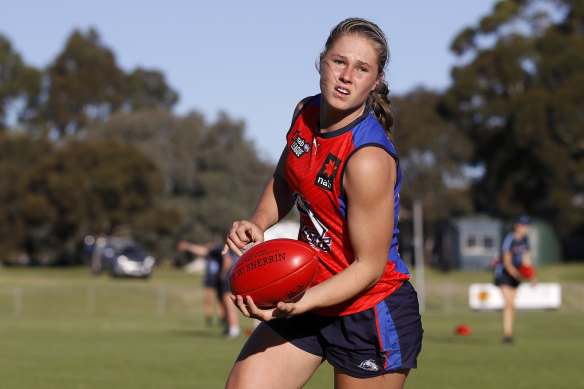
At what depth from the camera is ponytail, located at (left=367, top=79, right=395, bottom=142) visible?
499cm

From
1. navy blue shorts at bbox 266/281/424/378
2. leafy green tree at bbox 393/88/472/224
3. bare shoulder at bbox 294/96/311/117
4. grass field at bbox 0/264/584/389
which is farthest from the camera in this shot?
leafy green tree at bbox 393/88/472/224

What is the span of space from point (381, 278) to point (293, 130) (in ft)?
2.75

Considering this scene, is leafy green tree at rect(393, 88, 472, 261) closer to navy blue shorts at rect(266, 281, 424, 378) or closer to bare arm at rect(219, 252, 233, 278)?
bare arm at rect(219, 252, 233, 278)

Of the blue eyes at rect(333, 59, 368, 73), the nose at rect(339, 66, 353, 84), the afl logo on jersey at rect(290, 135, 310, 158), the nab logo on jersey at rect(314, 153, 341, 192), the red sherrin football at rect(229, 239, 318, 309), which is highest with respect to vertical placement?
the blue eyes at rect(333, 59, 368, 73)

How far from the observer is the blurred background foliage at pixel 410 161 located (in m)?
57.9

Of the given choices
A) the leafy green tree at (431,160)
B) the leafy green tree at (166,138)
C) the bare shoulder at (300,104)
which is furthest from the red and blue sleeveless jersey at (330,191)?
the leafy green tree at (431,160)

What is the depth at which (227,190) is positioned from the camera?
69625 millimetres

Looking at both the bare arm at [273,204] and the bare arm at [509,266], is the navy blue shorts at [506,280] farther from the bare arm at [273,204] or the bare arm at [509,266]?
the bare arm at [273,204]

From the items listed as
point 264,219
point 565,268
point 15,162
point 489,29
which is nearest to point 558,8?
point 489,29

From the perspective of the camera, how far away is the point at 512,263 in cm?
1698

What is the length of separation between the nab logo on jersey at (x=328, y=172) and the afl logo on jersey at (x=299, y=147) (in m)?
0.17

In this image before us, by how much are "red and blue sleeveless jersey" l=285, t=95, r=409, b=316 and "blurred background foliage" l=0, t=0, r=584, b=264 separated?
53.1 meters

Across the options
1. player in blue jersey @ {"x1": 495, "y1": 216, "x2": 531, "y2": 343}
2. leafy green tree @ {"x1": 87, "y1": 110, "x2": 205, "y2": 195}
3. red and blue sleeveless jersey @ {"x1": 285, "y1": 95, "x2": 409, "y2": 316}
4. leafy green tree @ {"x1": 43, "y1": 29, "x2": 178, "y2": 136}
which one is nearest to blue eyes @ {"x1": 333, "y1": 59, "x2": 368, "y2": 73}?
red and blue sleeveless jersey @ {"x1": 285, "y1": 95, "x2": 409, "y2": 316}

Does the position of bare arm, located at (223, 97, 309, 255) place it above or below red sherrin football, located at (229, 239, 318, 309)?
above
